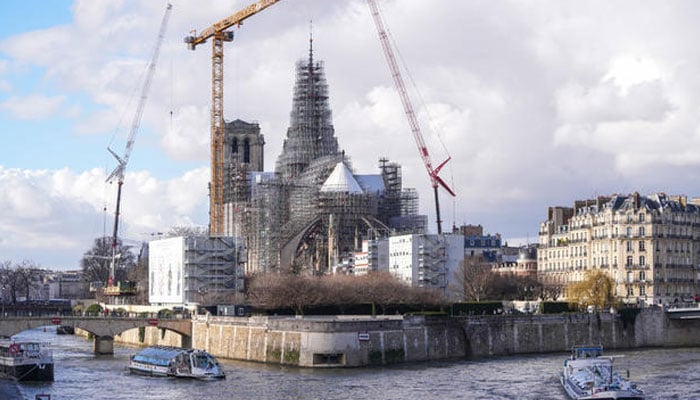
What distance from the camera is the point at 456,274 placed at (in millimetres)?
151000

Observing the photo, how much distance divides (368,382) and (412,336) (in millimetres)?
18213

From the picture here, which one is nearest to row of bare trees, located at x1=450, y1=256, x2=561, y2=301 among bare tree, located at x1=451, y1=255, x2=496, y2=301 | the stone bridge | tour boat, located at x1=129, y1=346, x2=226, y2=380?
bare tree, located at x1=451, y1=255, x2=496, y2=301

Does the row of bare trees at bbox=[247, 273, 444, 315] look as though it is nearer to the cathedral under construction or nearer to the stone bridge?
the stone bridge

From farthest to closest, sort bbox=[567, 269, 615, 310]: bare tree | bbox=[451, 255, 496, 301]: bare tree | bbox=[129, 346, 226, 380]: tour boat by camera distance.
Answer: bbox=[451, 255, 496, 301]: bare tree → bbox=[567, 269, 615, 310]: bare tree → bbox=[129, 346, 226, 380]: tour boat

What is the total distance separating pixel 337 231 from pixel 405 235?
21.7 meters

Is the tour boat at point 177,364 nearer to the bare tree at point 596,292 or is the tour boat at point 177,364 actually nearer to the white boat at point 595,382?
the white boat at point 595,382

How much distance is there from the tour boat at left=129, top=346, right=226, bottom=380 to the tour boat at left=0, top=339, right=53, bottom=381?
24.3 feet

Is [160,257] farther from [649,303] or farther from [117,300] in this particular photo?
[649,303]

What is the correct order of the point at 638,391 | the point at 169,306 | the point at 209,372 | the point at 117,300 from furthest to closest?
the point at 117,300 → the point at 169,306 → the point at 209,372 → the point at 638,391

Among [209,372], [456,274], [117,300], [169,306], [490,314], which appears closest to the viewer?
[209,372]

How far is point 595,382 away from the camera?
74125mm

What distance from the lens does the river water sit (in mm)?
77688

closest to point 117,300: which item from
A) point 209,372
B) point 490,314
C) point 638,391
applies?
point 490,314

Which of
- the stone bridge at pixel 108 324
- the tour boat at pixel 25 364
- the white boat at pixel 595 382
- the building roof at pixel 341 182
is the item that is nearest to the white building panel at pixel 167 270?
the stone bridge at pixel 108 324
